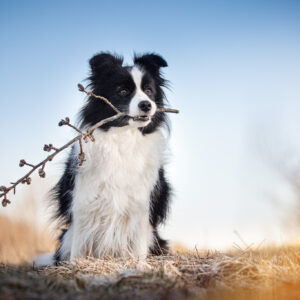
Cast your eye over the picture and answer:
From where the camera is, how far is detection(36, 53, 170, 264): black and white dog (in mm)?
4453

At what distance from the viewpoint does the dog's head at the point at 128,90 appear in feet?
14.5

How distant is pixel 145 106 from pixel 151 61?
1.04 meters

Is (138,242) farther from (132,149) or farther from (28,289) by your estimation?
(28,289)

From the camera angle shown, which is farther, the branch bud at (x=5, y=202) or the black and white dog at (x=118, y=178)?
the black and white dog at (x=118, y=178)

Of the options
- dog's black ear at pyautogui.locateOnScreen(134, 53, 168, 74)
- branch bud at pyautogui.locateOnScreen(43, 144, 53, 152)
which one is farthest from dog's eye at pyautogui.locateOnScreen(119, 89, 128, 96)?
branch bud at pyautogui.locateOnScreen(43, 144, 53, 152)

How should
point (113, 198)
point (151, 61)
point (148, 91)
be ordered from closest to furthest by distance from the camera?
point (113, 198) < point (148, 91) < point (151, 61)

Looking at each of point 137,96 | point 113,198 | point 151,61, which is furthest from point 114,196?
point 151,61

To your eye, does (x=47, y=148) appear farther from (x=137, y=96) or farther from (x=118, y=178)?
(x=137, y=96)

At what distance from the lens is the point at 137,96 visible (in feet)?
14.7

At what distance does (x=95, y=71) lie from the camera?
4.99 meters

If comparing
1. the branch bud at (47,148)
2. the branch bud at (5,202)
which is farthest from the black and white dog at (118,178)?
the branch bud at (5,202)

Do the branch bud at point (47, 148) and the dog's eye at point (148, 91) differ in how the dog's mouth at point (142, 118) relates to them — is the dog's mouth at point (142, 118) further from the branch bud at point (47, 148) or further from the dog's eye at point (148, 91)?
the branch bud at point (47, 148)

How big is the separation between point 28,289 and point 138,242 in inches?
106

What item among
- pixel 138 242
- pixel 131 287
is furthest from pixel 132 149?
pixel 131 287
